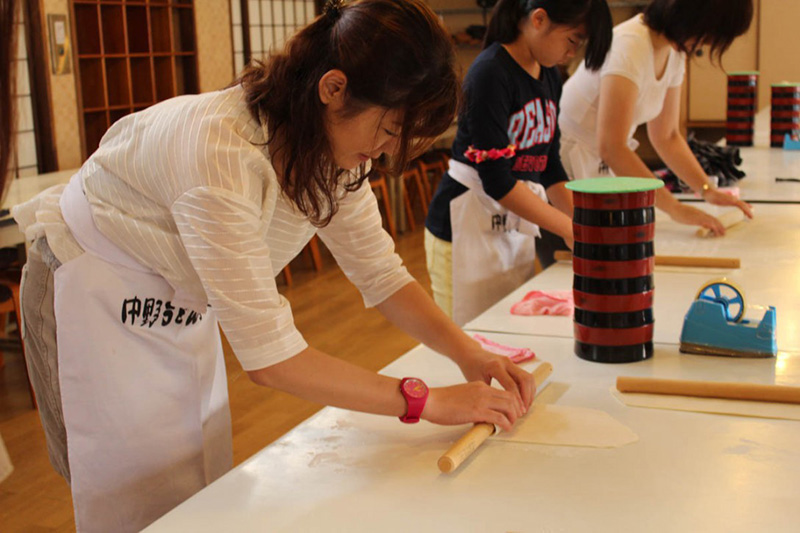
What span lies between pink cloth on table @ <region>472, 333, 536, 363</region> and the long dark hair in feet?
3.19

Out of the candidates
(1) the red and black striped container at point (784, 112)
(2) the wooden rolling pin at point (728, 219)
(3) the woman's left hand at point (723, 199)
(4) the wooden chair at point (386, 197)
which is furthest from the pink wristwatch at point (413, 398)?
(4) the wooden chair at point (386, 197)

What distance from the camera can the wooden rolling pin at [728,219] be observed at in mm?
2350

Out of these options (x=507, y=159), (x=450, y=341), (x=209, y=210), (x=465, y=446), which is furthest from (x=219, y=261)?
(x=507, y=159)

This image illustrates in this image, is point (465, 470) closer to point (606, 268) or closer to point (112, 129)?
point (606, 268)

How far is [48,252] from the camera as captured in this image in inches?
50.8

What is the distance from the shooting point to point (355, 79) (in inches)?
40.6

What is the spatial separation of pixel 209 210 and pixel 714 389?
76 centimetres

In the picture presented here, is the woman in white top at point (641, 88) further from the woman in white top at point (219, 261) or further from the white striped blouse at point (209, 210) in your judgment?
the white striped blouse at point (209, 210)

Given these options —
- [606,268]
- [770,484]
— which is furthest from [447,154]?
[770,484]

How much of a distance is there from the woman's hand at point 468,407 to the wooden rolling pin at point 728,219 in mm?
1354

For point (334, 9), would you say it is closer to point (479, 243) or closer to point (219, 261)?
point (219, 261)

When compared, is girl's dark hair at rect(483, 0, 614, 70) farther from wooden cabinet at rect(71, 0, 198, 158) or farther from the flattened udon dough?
wooden cabinet at rect(71, 0, 198, 158)

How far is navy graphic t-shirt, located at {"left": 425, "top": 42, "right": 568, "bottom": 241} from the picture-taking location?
1987mm

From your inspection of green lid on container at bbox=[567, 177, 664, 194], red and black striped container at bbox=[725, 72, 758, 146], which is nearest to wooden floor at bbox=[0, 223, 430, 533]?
green lid on container at bbox=[567, 177, 664, 194]
